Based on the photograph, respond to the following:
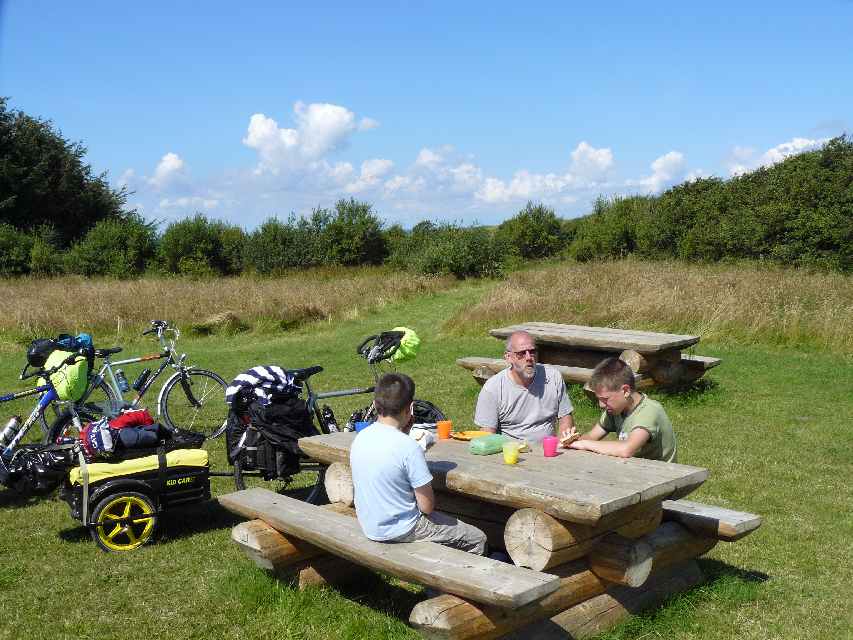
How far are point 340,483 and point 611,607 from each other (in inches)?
69.5

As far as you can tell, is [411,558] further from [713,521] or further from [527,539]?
[713,521]

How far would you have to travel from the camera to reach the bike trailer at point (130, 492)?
5602mm

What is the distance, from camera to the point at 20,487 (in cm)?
621

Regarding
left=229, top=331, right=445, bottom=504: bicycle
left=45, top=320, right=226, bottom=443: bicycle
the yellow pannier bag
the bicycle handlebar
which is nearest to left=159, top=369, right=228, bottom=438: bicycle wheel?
left=45, top=320, right=226, bottom=443: bicycle

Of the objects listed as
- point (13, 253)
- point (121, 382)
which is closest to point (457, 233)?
point (13, 253)

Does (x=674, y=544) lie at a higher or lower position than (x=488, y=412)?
lower

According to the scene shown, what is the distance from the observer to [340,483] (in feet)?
16.5

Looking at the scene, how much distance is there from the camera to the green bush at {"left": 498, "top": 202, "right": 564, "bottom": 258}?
33188 millimetres

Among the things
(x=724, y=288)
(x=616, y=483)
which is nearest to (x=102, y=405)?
(x=616, y=483)

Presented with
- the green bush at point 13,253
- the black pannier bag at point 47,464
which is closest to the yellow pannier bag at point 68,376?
the black pannier bag at point 47,464

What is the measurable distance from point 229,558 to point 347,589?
1.06m

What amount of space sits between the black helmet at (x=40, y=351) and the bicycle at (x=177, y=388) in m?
0.52

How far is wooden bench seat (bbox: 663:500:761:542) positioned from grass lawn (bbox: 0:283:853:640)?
0.40 meters

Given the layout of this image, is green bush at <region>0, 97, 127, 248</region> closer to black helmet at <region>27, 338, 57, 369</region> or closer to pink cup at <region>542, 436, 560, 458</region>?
black helmet at <region>27, 338, 57, 369</region>
